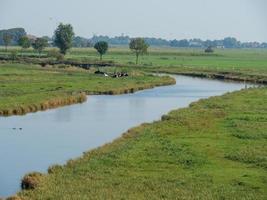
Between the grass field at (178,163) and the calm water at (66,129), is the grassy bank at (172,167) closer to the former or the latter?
the grass field at (178,163)

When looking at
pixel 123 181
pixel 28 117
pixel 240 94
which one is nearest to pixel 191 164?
pixel 123 181

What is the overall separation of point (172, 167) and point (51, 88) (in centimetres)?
3365

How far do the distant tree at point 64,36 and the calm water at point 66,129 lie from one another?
66.3m

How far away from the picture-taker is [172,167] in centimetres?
2117

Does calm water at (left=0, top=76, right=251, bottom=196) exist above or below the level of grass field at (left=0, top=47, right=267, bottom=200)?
below

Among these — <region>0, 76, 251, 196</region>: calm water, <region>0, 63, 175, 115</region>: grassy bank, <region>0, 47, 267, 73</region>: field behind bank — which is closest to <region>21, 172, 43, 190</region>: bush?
<region>0, 76, 251, 196</region>: calm water

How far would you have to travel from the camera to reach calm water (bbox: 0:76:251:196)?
78.0ft

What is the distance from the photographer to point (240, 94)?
172ft

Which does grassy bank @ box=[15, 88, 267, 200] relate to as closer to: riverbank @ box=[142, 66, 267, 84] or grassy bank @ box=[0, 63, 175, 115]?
grassy bank @ box=[0, 63, 175, 115]

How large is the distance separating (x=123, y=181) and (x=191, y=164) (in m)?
3.69

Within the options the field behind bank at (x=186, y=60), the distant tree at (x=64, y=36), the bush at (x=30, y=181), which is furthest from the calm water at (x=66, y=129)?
the distant tree at (x=64, y=36)

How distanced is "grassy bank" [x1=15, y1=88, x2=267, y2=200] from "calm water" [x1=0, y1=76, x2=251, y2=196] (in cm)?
182

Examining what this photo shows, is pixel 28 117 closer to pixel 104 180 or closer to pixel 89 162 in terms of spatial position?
pixel 89 162

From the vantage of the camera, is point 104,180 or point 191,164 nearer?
point 104,180
